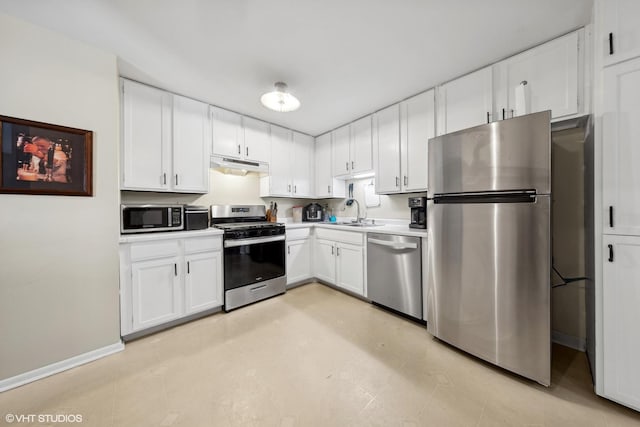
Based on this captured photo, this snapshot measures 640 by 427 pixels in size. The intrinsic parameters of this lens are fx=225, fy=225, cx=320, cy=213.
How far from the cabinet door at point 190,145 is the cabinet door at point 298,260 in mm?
1393

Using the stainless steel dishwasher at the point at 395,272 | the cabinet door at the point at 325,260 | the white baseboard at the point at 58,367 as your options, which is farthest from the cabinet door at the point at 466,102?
the white baseboard at the point at 58,367

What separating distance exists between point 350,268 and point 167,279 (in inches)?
79.9

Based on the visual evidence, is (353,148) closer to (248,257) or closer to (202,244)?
(248,257)

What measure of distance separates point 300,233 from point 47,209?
7.99ft

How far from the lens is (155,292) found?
212cm

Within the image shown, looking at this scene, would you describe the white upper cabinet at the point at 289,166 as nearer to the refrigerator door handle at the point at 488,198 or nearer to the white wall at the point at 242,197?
the white wall at the point at 242,197

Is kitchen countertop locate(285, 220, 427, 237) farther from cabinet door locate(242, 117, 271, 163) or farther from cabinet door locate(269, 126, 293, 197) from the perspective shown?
cabinet door locate(242, 117, 271, 163)

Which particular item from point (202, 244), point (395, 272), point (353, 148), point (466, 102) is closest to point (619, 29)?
point (466, 102)

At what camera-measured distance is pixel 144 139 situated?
2.35 meters

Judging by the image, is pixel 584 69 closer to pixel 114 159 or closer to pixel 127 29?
pixel 127 29

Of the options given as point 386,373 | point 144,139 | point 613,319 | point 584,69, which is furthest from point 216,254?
point 584,69

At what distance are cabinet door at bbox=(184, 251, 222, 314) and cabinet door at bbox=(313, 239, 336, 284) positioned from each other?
1419 millimetres

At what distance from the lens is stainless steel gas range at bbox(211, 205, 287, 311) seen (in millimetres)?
2602

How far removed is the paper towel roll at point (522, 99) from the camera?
5.78 feet
